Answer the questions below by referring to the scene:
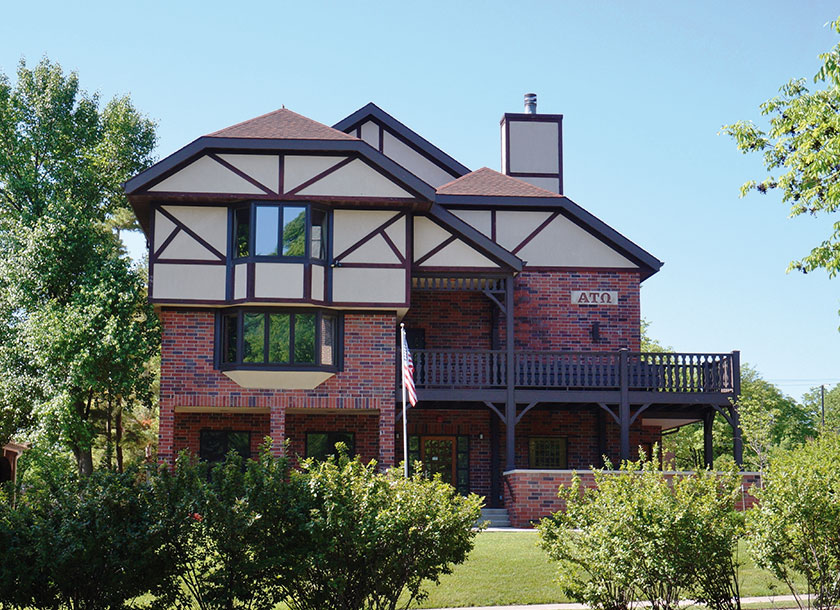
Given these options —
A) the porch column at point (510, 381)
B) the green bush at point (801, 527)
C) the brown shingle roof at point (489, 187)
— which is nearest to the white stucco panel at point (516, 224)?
the brown shingle roof at point (489, 187)

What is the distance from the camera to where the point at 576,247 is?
25.9 meters

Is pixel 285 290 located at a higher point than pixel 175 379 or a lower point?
higher

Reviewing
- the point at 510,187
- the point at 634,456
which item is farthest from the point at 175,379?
the point at 634,456

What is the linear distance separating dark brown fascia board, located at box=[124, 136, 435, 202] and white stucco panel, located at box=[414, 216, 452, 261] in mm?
1190

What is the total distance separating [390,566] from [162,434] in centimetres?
1290

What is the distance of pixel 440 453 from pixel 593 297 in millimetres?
5616

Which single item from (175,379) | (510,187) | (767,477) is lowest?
(767,477)

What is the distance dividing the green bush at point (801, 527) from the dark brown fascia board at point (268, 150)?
12769mm

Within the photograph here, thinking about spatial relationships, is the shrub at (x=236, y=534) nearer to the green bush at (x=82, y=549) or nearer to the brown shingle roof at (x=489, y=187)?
the green bush at (x=82, y=549)

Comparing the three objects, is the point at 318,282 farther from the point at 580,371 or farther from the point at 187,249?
the point at 580,371

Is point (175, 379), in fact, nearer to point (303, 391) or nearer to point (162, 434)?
point (162, 434)

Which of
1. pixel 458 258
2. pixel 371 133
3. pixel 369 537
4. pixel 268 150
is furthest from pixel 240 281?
pixel 369 537

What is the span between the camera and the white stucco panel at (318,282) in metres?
22.7

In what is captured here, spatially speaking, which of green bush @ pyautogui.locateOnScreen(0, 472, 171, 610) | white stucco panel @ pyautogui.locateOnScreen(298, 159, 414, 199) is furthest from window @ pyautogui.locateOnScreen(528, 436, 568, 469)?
green bush @ pyautogui.locateOnScreen(0, 472, 171, 610)
